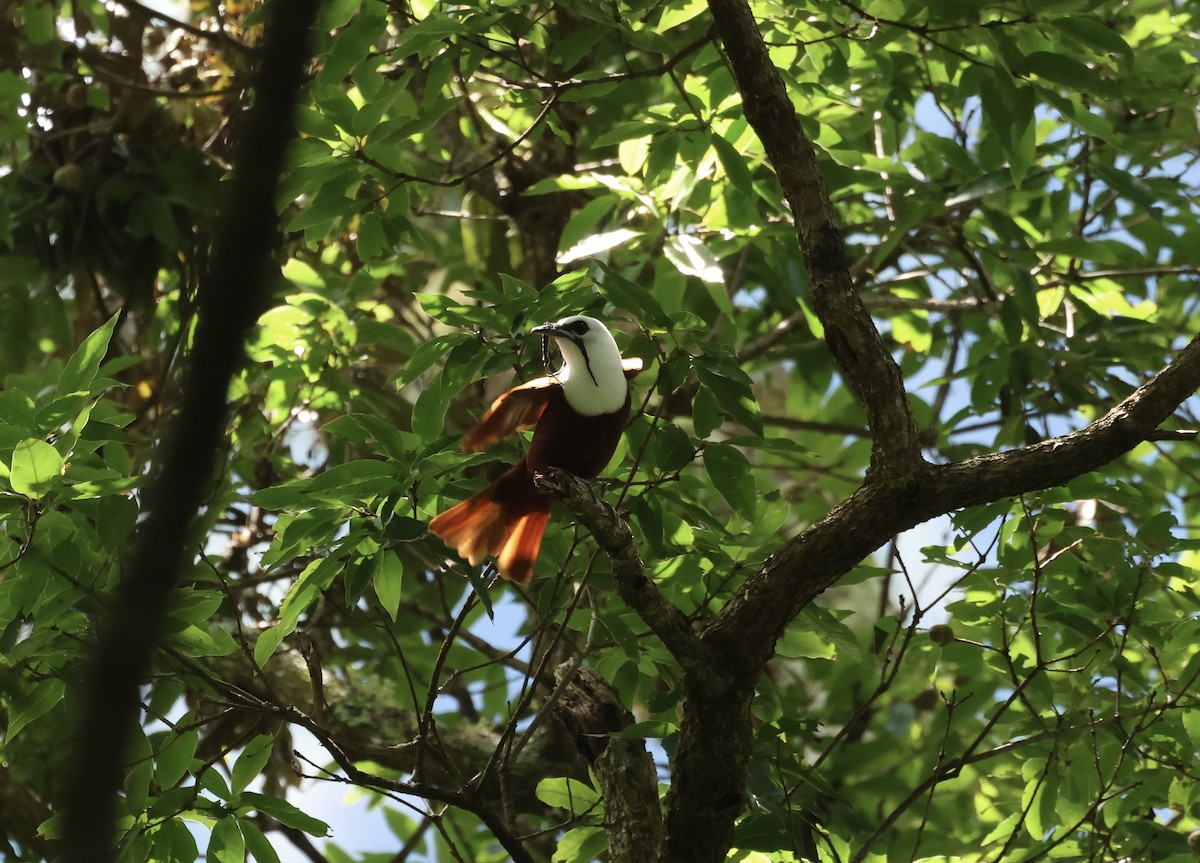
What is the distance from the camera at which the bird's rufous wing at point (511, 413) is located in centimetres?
253

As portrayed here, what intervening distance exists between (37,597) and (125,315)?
225 cm

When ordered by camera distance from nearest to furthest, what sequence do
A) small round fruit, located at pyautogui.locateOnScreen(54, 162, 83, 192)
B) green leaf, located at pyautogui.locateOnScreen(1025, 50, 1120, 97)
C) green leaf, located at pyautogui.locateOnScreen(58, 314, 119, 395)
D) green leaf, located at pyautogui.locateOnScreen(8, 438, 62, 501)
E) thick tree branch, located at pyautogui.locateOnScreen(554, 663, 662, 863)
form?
green leaf, located at pyautogui.locateOnScreen(8, 438, 62, 501), green leaf, located at pyautogui.locateOnScreen(58, 314, 119, 395), thick tree branch, located at pyautogui.locateOnScreen(554, 663, 662, 863), green leaf, located at pyautogui.locateOnScreen(1025, 50, 1120, 97), small round fruit, located at pyautogui.locateOnScreen(54, 162, 83, 192)

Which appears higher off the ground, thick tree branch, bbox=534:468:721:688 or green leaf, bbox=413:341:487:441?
green leaf, bbox=413:341:487:441

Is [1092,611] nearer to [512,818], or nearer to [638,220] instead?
[512,818]

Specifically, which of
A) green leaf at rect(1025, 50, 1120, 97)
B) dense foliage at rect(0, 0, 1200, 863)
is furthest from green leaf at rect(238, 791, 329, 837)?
green leaf at rect(1025, 50, 1120, 97)

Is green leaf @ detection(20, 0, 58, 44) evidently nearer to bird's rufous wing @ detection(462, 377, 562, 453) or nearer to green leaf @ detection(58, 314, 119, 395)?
green leaf @ detection(58, 314, 119, 395)

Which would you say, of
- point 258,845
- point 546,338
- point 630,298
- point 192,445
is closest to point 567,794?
point 258,845

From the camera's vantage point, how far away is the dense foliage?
2.16 m

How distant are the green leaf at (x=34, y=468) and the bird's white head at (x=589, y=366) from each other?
0.93 meters

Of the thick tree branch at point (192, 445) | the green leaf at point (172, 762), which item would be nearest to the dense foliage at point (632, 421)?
the green leaf at point (172, 762)

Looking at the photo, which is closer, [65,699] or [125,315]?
[65,699]

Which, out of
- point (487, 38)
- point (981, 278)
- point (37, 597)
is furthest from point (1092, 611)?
point (37, 597)

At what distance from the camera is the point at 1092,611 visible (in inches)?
103

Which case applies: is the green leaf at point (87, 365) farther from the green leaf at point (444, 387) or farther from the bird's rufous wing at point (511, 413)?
the bird's rufous wing at point (511, 413)
